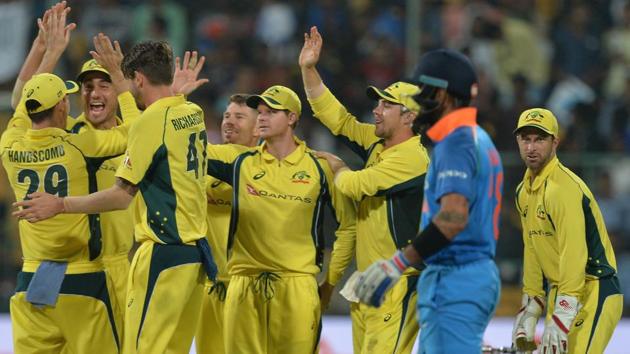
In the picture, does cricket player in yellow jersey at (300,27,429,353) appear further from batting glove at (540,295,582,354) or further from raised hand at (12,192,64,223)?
raised hand at (12,192,64,223)

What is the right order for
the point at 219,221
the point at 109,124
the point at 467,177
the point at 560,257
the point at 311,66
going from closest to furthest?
the point at 467,177 → the point at 560,257 → the point at 109,124 → the point at 311,66 → the point at 219,221

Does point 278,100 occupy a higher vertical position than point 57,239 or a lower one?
higher

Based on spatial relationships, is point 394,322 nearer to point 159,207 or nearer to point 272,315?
point 272,315

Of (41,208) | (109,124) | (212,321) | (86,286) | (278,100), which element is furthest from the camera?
(212,321)

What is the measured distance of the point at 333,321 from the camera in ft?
39.4

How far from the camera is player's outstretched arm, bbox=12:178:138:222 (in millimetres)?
7016

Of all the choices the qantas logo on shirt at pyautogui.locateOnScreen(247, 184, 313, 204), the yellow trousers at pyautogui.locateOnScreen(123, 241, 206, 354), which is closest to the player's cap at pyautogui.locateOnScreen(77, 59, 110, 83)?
the qantas logo on shirt at pyautogui.locateOnScreen(247, 184, 313, 204)

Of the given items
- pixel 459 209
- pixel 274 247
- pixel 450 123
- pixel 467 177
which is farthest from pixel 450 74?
pixel 274 247

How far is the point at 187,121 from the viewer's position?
730cm

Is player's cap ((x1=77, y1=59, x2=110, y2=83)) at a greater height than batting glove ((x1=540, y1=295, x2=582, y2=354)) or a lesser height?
greater

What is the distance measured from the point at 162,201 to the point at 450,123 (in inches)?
76.7

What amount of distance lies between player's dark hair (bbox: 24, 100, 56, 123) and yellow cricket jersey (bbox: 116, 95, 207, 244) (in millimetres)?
874

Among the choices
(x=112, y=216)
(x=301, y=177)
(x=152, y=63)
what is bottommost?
(x=112, y=216)

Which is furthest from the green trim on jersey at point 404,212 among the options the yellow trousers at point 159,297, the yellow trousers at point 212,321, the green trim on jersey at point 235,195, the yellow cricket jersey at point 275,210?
the yellow trousers at point 159,297
